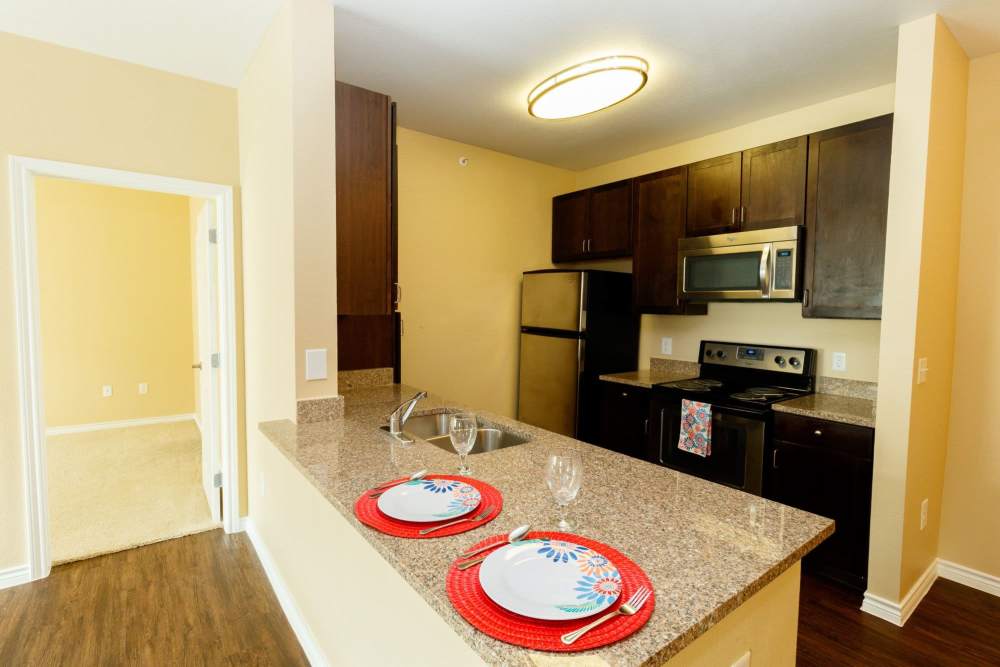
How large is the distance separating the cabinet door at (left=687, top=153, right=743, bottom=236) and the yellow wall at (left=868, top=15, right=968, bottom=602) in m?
0.92

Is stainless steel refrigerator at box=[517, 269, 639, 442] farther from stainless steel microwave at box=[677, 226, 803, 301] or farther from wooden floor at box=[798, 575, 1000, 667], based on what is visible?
wooden floor at box=[798, 575, 1000, 667]

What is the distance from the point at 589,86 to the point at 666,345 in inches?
83.9

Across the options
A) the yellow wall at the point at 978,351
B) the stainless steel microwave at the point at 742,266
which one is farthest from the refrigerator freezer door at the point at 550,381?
the yellow wall at the point at 978,351

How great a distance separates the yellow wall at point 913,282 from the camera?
6.87 ft

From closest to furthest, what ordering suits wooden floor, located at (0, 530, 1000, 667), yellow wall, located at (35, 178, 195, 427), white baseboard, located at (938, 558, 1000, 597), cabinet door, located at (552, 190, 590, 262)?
wooden floor, located at (0, 530, 1000, 667) → white baseboard, located at (938, 558, 1000, 597) → cabinet door, located at (552, 190, 590, 262) → yellow wall, located at (35, 178, 195, 427)

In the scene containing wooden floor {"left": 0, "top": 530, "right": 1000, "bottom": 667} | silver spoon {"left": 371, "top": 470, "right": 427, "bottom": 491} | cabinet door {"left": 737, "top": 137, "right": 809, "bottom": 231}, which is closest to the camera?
silver spoon {"left": 371, "top": 470, "right": 427, "bottom": 491}

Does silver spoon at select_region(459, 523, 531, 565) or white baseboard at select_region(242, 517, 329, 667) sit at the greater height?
silver spoon at select_region(459, 523, 531, 565)

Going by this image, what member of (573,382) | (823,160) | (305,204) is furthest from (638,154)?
(305,204)

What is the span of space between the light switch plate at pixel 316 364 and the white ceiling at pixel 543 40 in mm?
1466

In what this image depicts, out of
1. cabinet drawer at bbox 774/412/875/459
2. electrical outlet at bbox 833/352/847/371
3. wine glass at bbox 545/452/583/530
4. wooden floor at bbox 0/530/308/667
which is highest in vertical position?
electrical outlet at bbox 833/352/847/371

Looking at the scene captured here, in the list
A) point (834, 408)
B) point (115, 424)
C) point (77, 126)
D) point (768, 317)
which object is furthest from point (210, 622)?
point (115, 424)

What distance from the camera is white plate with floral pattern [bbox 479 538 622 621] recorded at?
86cm

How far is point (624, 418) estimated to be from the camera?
3447mm

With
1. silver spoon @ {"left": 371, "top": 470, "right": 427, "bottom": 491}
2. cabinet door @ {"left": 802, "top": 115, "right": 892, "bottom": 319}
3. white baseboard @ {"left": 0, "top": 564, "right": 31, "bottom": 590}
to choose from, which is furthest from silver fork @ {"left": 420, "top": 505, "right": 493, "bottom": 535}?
white baseboard @ {"left": 0, "top": 564, "right": 31, "bottom": 590}
